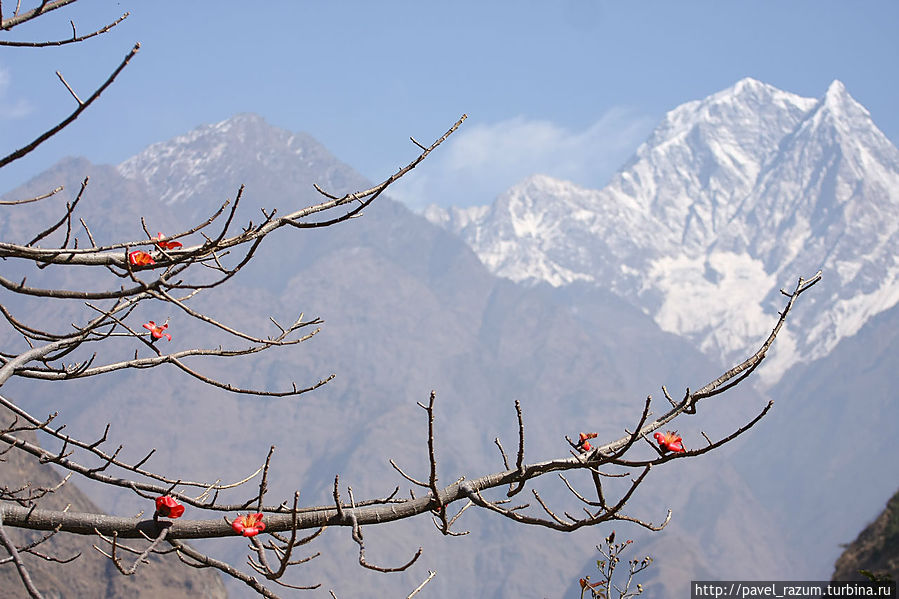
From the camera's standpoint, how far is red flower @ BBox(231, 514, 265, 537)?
3979 millimetres

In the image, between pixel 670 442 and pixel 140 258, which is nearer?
pixel 670 442

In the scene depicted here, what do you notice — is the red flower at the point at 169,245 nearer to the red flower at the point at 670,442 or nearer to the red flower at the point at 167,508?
the red flower at the point at 167,508

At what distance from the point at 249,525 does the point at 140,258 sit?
5.70ft

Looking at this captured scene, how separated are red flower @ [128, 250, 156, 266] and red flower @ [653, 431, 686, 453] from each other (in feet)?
9.66

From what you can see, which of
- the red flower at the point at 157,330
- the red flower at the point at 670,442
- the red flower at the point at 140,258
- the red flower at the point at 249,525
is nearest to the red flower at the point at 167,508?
the red flower at the point at 249,525

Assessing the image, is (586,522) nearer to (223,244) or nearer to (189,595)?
(223,244)

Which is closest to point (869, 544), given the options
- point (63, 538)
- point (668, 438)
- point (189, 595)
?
point (668, 438)

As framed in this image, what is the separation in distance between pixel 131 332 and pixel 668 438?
339 cm

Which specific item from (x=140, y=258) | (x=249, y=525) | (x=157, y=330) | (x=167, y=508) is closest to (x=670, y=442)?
(x=249, y=525)

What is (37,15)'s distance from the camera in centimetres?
453

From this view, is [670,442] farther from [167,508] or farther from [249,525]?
[167,508]

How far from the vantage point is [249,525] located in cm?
409

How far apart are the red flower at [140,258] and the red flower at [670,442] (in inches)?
116

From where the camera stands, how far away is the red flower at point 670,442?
4.09 meters
